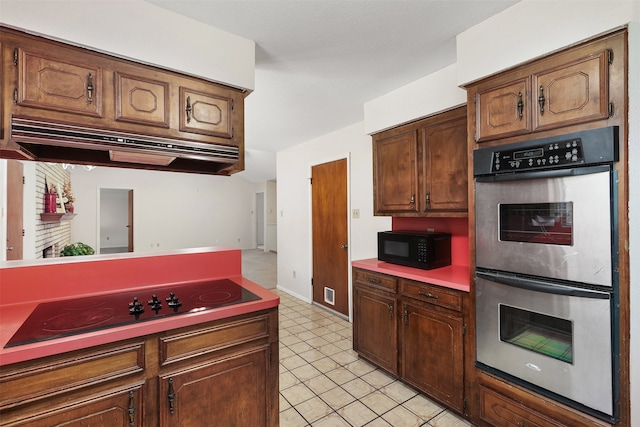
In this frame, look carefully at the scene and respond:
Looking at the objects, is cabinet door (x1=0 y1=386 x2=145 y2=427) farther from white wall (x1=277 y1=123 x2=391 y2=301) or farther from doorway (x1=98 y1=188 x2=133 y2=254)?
doorway (x1=98 y1=188 x2=133 y2=254)

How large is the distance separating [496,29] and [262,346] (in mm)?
2255

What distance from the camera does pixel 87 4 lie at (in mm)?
1466

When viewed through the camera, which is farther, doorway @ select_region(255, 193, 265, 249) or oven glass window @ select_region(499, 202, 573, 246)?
doorway @ select_region(255, 193, 265, 249)

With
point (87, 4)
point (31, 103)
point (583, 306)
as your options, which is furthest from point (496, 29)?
point (31, 103)

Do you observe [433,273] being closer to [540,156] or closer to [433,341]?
[433,341]

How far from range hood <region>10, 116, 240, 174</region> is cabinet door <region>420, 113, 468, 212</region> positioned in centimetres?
151

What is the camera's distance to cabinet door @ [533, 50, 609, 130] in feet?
4.43

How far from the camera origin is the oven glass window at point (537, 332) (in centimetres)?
148

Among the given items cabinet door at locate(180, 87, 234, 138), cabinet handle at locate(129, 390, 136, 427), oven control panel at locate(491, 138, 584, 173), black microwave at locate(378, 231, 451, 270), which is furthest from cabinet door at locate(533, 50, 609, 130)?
cabinet handle at locate(129, 390, 136, 427)

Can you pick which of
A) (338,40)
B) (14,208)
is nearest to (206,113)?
(338,40)

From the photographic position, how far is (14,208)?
278 cm

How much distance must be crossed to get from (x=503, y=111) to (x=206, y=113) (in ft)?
5.88

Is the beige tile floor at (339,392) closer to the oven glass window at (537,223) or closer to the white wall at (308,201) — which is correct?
the white wall at (308,201)

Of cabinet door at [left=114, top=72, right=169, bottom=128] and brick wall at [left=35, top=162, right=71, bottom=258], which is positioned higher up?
cabinet door at [left=114, top=72, right=169, bottom=128]
